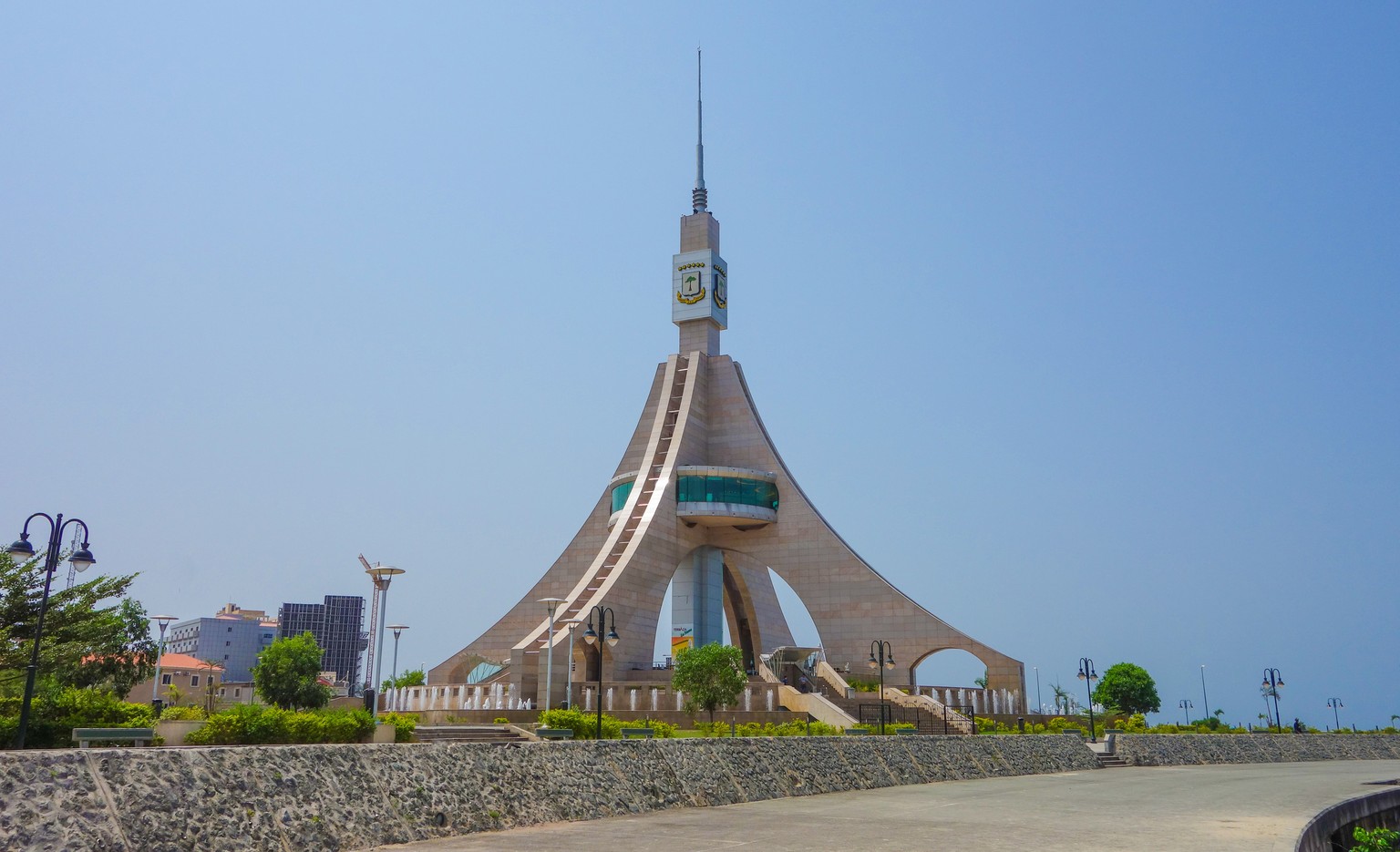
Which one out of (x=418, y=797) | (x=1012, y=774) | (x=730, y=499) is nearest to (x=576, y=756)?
(x=418, y=797)

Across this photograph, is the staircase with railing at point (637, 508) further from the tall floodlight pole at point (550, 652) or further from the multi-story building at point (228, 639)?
the multi-story building at point (228, 639)

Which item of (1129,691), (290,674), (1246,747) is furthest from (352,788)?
(1129,691)

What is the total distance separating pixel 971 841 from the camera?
940 cm

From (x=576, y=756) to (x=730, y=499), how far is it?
97.9 feet

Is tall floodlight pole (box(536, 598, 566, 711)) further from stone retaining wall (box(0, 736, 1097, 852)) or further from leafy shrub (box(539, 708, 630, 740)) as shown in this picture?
stone retaining wall (box(0, 736, 1097, 852))

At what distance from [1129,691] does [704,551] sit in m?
27.7

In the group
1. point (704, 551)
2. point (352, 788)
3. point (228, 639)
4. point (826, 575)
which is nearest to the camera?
point (352, 788)

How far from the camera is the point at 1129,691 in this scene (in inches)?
2213

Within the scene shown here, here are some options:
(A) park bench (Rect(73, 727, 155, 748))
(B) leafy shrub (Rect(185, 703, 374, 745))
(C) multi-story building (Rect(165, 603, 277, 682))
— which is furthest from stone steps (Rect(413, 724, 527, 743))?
(C) multi-story building (Rect(165, 603, 277, 682))

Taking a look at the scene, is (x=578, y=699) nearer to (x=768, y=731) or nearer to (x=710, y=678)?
(x=710, y=678)

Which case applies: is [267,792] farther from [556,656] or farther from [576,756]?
[556,656]

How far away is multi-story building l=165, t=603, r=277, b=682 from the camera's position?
93625 millimetres

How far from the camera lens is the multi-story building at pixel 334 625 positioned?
12031 cm

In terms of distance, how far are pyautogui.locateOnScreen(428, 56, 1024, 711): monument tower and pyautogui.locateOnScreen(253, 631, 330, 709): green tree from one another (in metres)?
6.32
